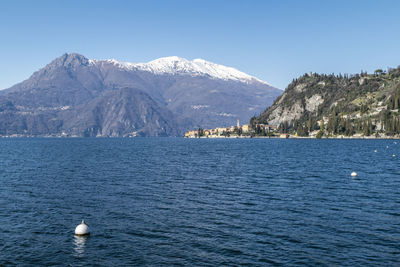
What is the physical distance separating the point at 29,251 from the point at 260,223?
23.4 m

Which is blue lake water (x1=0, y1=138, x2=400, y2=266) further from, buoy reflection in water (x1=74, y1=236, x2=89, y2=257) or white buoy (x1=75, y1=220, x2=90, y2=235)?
white buoy (x1=75, y1=220, x2=90, y2=235)

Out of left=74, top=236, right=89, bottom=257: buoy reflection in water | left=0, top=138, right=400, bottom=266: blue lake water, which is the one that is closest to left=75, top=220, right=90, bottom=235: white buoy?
left=74, top=236, right=89, bottom=257: buoy reflection in water

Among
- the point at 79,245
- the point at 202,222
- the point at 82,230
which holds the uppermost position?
the point at 82,230

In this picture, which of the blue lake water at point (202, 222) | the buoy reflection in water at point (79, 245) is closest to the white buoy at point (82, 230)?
the buoy reflection in water at point (79, 245)

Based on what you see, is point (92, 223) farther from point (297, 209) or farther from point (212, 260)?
point (297, 209)

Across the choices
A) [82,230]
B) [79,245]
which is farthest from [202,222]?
[79,245]

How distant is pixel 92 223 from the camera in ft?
129

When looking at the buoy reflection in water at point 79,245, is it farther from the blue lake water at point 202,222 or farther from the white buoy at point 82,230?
the white buoy at point 82,230

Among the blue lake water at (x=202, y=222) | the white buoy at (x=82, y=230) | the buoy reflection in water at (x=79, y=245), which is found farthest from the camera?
the white buoy at (x=82, y=230)

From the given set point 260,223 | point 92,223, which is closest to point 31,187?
point 92,223

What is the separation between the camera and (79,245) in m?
32.5

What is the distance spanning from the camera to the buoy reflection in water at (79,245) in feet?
100.0

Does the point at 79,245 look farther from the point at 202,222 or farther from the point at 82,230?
the point at 202,222

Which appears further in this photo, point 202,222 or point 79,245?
point 202,222
